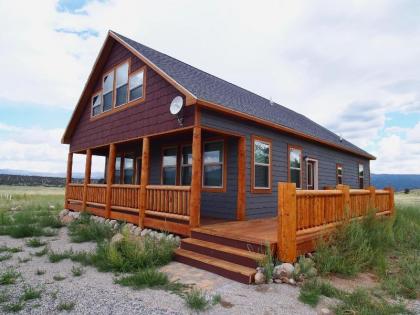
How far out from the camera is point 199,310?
3.61m

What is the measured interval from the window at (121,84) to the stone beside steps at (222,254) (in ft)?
21.4

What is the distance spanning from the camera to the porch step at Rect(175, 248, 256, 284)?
183 inches

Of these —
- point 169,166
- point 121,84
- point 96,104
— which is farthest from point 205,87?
point 96,104

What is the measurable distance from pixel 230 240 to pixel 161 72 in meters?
5.11

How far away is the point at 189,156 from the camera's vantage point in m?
10.2

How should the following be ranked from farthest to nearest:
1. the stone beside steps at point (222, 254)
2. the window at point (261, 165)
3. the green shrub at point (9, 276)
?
the window at point (261, 165) → the stone beside steps at point (222, 254) → the green shrub at point (9, 276)

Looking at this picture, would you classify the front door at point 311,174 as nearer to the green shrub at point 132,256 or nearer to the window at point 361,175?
the window at point 361,175

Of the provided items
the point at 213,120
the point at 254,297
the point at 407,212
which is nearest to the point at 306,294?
the point at 254,297

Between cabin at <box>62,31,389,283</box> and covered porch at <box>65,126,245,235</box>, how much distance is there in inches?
1.3

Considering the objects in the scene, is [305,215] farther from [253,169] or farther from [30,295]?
[30,295]

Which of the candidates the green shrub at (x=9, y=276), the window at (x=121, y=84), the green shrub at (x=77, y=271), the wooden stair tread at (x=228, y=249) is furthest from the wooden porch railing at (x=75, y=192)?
the wooden stair tread at (x=228, y=249)

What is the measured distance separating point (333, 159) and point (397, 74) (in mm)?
5857

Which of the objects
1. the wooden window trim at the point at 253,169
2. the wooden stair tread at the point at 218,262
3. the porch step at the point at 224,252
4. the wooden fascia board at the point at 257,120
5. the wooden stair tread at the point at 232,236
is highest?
the wooden fascia board at the point at 257,120

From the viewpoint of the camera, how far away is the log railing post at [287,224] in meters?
4.93
